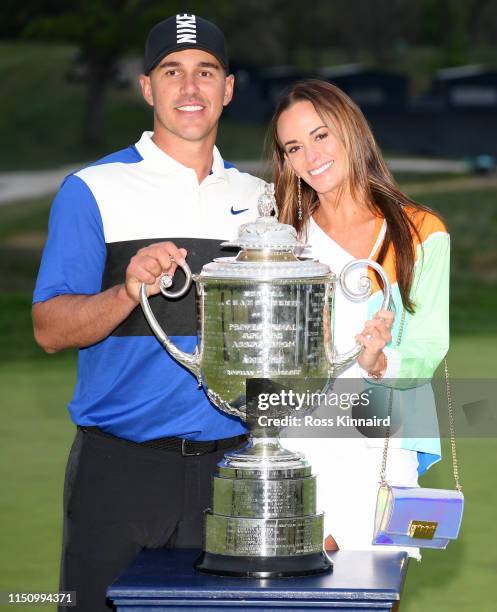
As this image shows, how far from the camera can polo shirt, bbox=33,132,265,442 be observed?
127 inches

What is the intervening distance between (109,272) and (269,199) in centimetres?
63

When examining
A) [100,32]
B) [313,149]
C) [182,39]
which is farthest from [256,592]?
[100,32]

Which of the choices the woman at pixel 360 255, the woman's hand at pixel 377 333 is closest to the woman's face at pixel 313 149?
the woman at pixel 360 255

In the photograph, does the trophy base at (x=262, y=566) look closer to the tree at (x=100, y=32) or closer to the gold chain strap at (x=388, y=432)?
the gold chain strap at (x=388, y=432)

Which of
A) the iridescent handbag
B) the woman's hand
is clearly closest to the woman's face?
the woman's hand

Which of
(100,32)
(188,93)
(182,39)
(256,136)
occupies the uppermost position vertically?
(100,32)

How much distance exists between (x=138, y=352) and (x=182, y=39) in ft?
2.52

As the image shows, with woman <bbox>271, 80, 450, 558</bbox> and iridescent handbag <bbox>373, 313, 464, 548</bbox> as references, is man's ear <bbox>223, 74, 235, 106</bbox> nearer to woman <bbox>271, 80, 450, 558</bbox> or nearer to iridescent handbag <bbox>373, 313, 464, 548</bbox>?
woman <bbox>271, 80, 450, 558</bbox>

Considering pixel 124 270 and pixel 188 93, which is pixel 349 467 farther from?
pixel 188 93

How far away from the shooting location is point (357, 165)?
3.26 m

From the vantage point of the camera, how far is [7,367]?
1159cm

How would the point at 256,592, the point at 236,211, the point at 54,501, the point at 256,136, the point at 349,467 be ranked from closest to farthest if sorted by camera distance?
the point at 256,592 < the point at 349,467 < the point at 236,211 < the point at 54,501 < the point at 256,136

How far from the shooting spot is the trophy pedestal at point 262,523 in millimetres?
2688

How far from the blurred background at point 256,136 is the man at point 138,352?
0.96 ft
